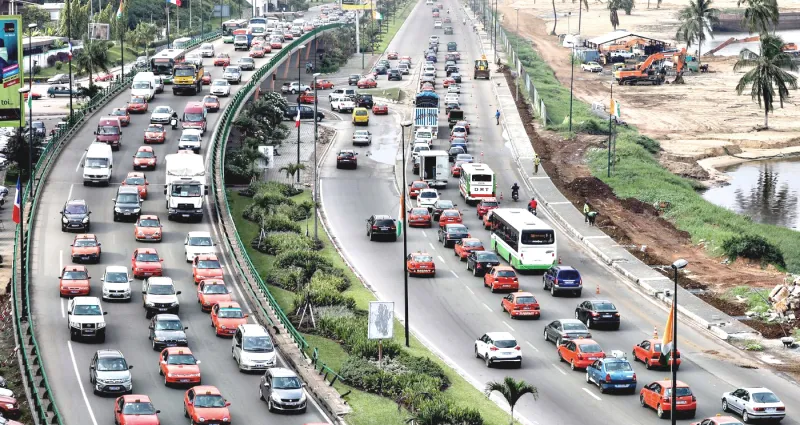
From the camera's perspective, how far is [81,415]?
45656mm

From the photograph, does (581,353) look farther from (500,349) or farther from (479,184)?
(479,184)

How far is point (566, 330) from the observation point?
5841cm

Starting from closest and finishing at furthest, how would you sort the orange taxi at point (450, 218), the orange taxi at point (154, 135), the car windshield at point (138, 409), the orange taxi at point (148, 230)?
1. the car windshield at point (138, 409)
2. the orange taxi at point (148, 230)
3. the orange taxi at point (450, 218)
4. the orange taxi at point (154, 135)

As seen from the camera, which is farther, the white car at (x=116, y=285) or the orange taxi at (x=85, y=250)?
the orange taxi at (x=85, y=250)

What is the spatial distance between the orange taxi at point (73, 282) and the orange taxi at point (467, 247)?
896 inches

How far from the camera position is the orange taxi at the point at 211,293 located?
59.9 m

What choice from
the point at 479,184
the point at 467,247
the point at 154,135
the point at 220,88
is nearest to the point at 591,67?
the point at 220,88

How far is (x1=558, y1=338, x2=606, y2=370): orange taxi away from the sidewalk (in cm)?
892

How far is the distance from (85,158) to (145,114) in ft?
65.0

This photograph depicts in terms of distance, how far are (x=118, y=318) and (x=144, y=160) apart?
30.2m

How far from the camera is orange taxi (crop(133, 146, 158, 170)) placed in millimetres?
86750

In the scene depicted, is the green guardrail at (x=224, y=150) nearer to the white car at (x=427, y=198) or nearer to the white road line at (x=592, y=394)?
the white road line at (x=592, y=394)

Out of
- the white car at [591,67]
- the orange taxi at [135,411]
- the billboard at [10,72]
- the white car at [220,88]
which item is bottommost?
the orange taxi at [135,411]

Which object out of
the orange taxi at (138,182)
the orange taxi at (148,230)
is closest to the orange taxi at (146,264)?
the orange taxi at (148,230)
